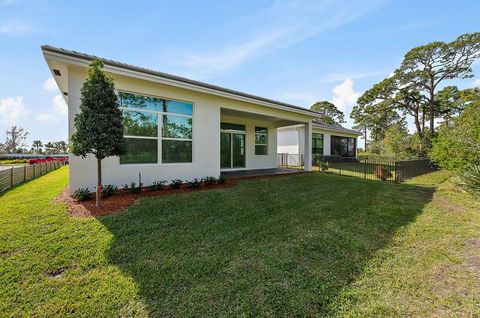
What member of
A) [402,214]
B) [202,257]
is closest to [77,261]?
[202,257]

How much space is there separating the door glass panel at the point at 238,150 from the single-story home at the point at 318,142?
616cm

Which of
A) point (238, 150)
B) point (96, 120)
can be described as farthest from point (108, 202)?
point (238, 150)

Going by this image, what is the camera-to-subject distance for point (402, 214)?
603 cm

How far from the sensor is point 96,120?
520cm

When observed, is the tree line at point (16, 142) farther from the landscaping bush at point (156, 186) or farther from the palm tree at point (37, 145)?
the landscaping bush at point (156, 186)

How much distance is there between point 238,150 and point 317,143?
11.0 m

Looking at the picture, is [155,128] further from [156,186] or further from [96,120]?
[96,120]

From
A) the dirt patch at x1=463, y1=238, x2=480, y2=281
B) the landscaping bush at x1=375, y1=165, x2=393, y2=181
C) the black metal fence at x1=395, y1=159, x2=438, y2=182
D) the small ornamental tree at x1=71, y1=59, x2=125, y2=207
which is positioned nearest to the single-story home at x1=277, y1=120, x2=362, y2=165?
the landscaping bush at x1=375, y1=165, x2=393, y2=181

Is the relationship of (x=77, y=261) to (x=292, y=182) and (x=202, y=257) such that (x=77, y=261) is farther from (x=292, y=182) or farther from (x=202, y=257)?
(x=292, y=182)

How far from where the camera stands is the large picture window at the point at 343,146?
22.9m

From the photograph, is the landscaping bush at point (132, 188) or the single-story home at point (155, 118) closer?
the single-story home at point (155, 118)

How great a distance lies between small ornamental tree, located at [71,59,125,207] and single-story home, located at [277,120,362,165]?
14440 millimetres

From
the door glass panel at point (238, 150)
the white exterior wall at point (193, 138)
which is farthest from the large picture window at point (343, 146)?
the door glass panel at point (238, 150)

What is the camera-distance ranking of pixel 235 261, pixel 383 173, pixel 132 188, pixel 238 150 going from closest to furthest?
pixel 235 261 < pixel 132 188 < pixel 383 173 < pixel 238 150
